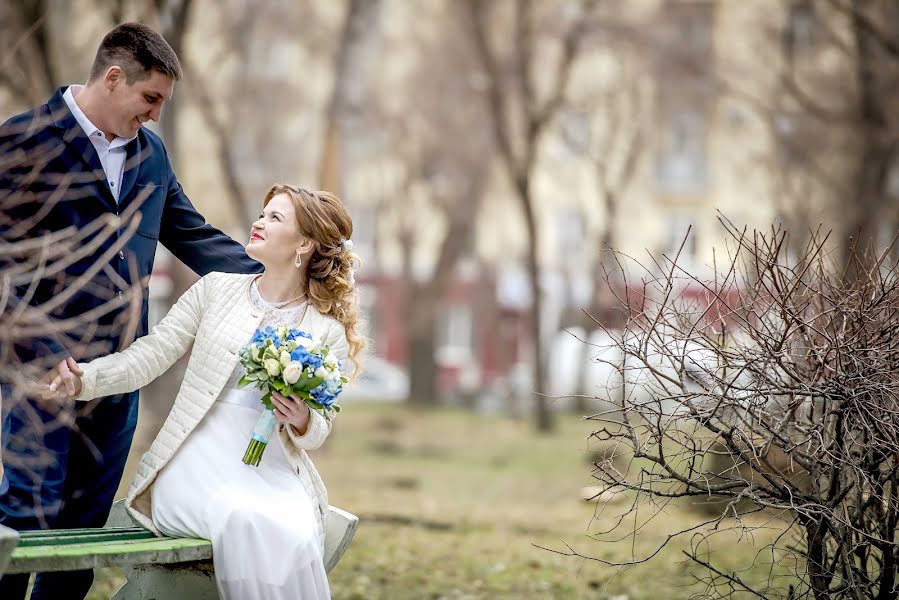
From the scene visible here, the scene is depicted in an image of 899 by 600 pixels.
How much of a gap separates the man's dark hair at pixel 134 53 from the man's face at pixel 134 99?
0.02 metres

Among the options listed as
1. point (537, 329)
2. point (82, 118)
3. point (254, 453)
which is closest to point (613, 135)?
point (537, 329)

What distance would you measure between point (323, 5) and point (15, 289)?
30103 millimetres

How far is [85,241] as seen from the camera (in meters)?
4.94

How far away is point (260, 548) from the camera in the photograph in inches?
174

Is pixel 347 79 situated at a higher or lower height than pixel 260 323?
higher

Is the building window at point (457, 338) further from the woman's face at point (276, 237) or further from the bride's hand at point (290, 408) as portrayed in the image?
the bride's hand at point (290, 408)

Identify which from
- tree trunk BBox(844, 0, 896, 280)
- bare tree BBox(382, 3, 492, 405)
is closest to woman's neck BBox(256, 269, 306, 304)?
tree trunk BBox(844, 0, 896, 280)

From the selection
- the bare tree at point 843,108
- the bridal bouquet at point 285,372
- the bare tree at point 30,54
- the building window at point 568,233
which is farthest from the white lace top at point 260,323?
the building window at point 568,233

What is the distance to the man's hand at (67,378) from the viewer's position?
459 cm

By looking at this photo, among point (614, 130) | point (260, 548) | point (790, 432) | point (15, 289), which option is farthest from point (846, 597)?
point (614, 130)

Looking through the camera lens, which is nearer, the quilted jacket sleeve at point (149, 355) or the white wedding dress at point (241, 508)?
the white wedding dress at point (241, 508)

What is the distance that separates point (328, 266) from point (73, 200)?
1006 mm

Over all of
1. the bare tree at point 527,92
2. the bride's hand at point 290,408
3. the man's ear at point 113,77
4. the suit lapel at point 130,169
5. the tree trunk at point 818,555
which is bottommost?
the tree trunk at point 818,555

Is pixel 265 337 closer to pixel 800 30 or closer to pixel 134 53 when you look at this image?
pixel 134 53
